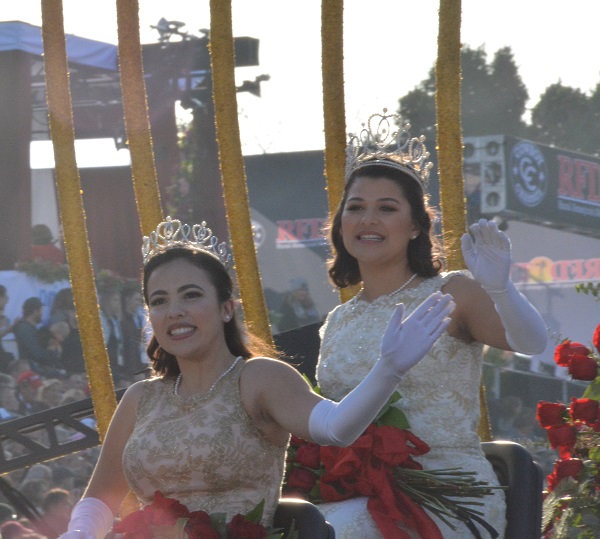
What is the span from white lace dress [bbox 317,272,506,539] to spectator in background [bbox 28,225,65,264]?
793 centimetres

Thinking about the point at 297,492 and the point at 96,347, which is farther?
the point at 96,347

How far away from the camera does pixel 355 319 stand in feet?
9.54

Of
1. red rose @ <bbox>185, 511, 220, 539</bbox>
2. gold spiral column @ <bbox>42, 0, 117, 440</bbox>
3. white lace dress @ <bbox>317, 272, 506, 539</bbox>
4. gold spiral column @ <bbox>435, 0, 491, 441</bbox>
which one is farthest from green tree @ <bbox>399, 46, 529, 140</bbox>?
red rose @ <bbox>185, 511, 220, 539</bbox>

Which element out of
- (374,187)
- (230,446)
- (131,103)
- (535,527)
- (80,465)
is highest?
(131,103)

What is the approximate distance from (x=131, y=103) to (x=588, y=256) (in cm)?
1401

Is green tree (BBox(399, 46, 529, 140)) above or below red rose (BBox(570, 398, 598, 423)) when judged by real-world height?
above

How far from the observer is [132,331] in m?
10.0

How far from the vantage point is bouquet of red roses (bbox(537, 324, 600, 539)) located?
2625 mm

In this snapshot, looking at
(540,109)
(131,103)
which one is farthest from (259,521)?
(540,109)

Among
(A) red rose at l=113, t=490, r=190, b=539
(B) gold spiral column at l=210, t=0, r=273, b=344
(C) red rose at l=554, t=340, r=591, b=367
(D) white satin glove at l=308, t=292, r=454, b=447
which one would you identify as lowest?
(A) red rose at l=113, t=490, r=190, b=539

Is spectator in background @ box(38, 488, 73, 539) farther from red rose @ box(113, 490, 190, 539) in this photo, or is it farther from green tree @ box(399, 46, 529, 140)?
green tree @ box(399, 46, 529, 140)

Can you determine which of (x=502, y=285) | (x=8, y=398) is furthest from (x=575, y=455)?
(x=8, y=398)

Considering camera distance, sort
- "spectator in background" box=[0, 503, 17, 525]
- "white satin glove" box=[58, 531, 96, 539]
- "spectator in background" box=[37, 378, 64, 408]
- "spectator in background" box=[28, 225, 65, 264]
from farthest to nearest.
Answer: "spectator in background" box=[28, 225, 65, 264]
"spectator in background" box=[37, 378, 64, 408]
"spectator in background" box=[0, 503, 17, 525]
"white satin glove" box=[58, 531, 96, 539]

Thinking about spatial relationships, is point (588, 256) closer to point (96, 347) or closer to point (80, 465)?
point (80, 465)
